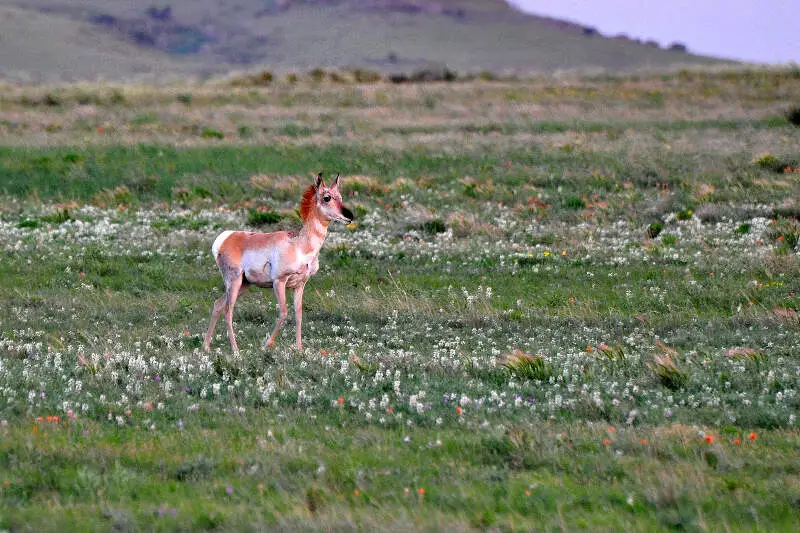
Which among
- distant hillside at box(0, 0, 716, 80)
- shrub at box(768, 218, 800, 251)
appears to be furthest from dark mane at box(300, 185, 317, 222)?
distant hillside at box(0, 0, 716, 80)

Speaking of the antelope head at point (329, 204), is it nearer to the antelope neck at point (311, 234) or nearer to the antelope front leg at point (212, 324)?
the antelope neck at point (311, 234)

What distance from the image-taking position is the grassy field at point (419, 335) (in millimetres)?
7129

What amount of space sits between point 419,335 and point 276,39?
171 m

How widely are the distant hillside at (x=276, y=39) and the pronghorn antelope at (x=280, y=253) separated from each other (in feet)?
417

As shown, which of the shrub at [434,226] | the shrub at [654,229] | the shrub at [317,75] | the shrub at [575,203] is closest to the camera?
the shrub at [654,229]

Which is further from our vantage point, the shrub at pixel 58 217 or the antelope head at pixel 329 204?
the shrub at pixel 58 217

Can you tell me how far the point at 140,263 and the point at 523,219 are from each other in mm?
9780

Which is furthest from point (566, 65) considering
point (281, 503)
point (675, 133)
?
point (281, 503)

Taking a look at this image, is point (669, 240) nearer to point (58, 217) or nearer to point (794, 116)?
point (58, 217)

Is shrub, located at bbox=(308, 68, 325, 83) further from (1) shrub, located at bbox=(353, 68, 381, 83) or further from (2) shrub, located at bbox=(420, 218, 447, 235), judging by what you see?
(2) shrub, located at bbox=(420, 218, 447, 235)

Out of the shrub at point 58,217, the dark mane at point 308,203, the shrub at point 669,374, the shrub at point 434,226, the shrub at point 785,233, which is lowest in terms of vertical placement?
the shrub at point 58,217

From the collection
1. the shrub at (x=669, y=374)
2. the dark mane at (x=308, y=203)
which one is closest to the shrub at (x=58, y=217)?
the dark mane at (x=308, y=203)

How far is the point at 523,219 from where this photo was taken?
2519 cm

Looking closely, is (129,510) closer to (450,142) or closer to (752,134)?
(450,142)
